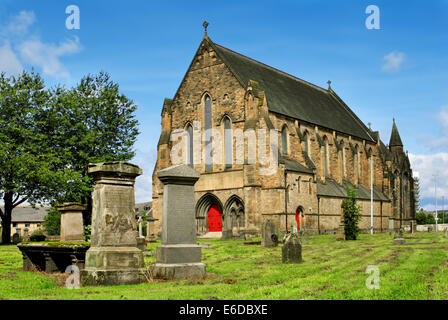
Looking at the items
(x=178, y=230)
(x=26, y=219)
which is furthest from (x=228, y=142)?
(x=26, y=219)

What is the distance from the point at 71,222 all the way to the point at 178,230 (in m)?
8.93

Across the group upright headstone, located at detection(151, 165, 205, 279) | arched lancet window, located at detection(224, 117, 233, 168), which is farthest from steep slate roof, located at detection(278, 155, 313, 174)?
upright headstone, located at detection(151, 165, 205, 279)

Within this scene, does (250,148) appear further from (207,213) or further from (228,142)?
(207,213)

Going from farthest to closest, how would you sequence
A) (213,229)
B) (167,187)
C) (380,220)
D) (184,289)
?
(380,220) < (213,229) < (167,187) < (184,289)

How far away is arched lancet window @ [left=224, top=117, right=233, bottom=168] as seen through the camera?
39.9 metres

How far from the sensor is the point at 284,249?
50.9 ft

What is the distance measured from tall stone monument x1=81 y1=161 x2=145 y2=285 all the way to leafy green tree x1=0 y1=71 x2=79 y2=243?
25968mm

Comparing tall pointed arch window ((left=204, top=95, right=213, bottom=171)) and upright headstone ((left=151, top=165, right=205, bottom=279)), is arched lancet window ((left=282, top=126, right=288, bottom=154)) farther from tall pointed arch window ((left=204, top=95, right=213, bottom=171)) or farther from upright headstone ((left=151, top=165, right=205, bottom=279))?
upright headstone ((left=151, top=165, right=205, bottom=279))

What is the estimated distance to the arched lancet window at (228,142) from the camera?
39875 millimetres

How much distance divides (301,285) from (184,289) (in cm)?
236
